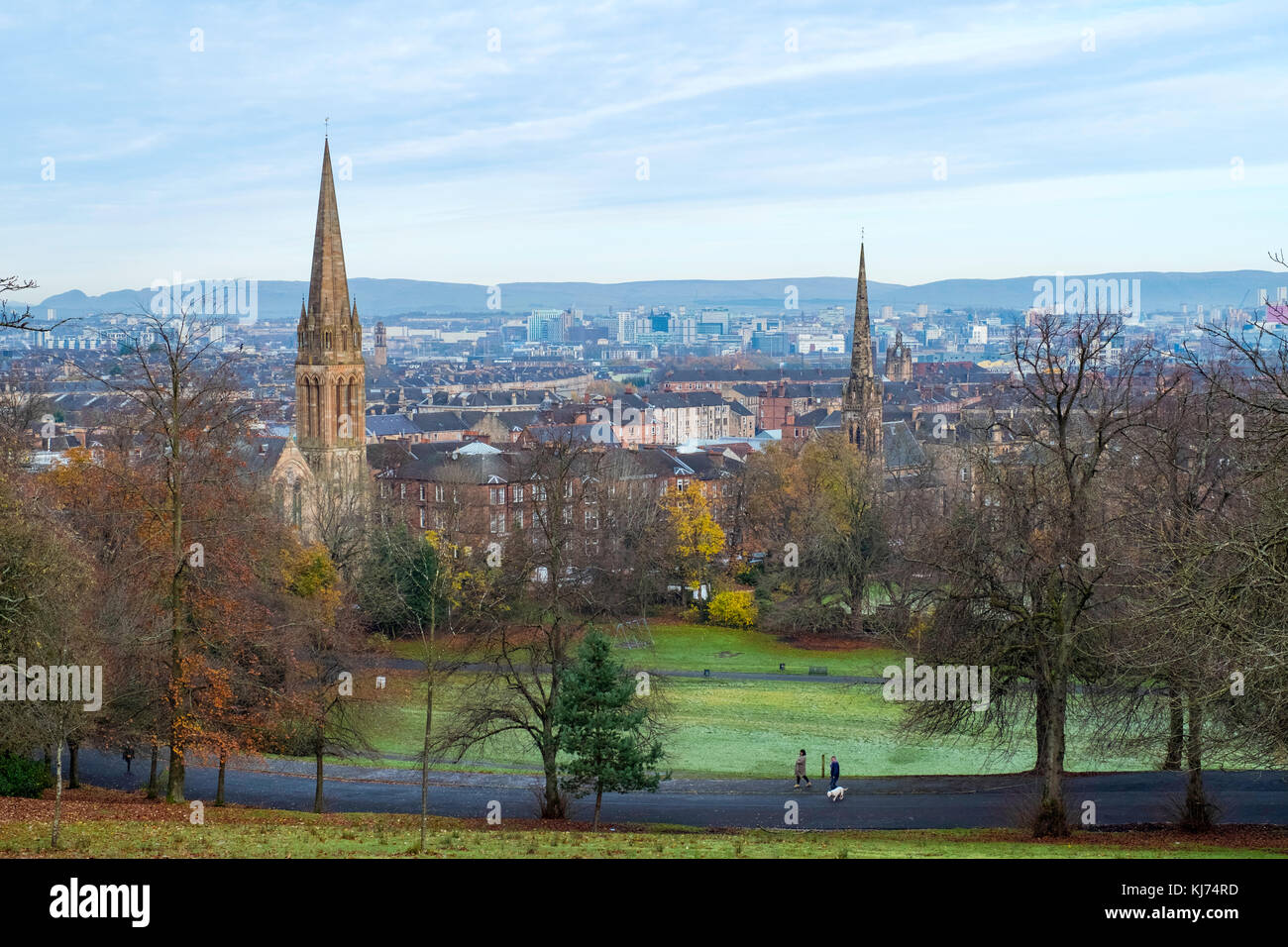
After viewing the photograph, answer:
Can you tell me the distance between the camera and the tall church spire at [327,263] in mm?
77125

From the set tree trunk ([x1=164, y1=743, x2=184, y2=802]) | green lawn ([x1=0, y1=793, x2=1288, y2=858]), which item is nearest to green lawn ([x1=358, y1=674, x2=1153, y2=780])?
green lawn ([x1=0, y1=793, x2=1288, y2=858])

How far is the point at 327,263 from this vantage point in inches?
3095

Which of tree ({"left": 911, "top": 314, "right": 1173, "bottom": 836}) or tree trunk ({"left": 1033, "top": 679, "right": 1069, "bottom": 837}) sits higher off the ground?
tree ({"left": 911, "top": 314, "right": 1173, "bottom": 836})

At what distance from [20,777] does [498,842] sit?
1128 centimetres

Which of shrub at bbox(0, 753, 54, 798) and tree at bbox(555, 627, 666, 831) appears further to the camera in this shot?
shrub at bbox(0, 753, 54, 798)

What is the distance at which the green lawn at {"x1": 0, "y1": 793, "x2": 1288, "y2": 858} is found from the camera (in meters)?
17.7

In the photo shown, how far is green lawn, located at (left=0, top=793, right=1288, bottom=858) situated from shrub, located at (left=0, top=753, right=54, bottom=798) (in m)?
2.07

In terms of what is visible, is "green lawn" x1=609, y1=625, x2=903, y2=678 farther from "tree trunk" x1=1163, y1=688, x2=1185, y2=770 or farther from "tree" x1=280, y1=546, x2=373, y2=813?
"tree trunk" x1=1163, y1=688, x2=1185, y2=770

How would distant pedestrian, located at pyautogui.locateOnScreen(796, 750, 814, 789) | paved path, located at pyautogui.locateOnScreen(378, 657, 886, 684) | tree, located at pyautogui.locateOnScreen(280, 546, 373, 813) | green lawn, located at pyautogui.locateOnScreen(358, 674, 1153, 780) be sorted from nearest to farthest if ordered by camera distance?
tree, located at pyautogui.locateOnScreen(280, 546, 373, 813) → distant pedestrian, located at pyautogui.locateOnScreen(796, 750, 814, 789) → green lawn, located at pyautogui.locateOnScreen(358, 674, 1153, 780) → paved path, located at pyautogui.locateOnScreen(378, 657, 886, 684)

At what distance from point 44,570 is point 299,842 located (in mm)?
7509

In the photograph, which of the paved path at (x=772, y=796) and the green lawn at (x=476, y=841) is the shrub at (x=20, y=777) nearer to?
the green lawn at (x=476, y=841)

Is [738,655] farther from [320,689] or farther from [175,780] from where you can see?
[175,780]

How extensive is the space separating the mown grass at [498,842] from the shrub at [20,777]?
146 inches
